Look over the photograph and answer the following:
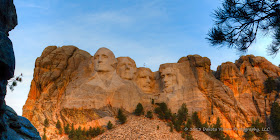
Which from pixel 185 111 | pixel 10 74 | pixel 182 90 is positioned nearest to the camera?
pixel 10 74

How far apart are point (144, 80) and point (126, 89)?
366cm

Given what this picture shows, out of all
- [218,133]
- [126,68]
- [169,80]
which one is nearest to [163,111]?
[169,80]

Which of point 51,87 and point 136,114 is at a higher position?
point 51,87

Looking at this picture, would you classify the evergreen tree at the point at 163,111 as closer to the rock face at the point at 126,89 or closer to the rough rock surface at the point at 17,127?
the rock face at the point at 126,89

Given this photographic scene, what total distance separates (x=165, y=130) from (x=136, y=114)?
2760mm

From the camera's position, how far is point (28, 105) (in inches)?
1097

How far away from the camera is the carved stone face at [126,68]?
2939 cm

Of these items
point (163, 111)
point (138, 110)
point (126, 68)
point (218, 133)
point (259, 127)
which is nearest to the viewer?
point (218, 133)

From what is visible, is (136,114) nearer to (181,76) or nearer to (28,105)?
(181,76)

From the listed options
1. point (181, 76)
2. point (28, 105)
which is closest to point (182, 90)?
point (181, 76)

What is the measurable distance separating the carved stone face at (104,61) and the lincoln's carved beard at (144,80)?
319cm

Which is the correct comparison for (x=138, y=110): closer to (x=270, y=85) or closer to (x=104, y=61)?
(x=104, y=61)

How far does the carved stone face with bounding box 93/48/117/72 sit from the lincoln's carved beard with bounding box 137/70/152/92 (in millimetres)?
3192

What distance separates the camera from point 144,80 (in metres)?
30.7
